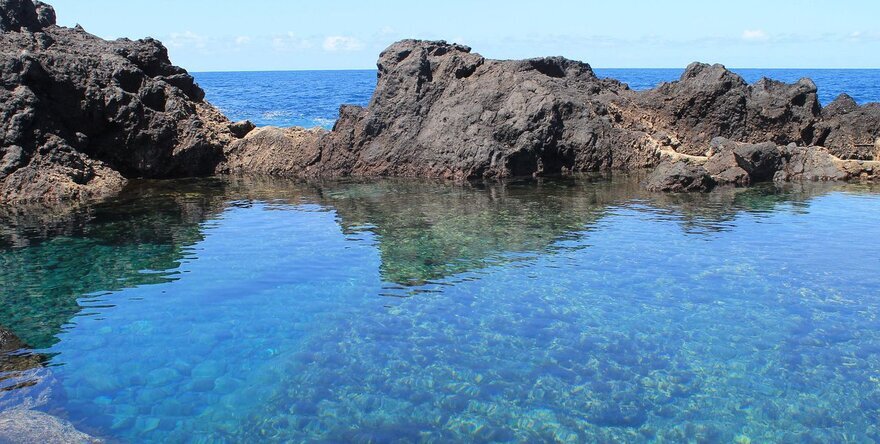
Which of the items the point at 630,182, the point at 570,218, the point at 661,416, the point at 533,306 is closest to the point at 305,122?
the point at 630,182

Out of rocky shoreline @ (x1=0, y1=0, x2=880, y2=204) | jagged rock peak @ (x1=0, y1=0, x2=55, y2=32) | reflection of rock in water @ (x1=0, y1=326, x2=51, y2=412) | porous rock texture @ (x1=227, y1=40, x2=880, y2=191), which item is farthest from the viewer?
porous rock texture @ (x1=227, y1=40, x2=880, y2=191)

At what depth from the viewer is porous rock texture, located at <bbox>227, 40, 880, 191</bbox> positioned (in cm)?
2108

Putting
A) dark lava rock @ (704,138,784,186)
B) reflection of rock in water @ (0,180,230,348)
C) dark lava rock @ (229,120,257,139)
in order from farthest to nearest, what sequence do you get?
dark lava rock @ (229,120,257,139)
dark lava rock @ (704,138,784,186)
reflection of rock in water @ (0,180,230,348)

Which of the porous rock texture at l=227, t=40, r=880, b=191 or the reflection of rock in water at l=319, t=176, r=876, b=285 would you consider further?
the porous rock texture at l=227, t=40, r=880, b=191

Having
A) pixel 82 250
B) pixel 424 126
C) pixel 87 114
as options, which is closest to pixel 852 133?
pixel 424 126

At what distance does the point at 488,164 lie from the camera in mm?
20781

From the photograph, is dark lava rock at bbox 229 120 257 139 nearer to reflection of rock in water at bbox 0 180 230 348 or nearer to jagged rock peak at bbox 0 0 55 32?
reflection of rock in water at bbox 0 180 230 348

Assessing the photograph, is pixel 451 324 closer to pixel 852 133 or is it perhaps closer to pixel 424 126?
pixel 424 126

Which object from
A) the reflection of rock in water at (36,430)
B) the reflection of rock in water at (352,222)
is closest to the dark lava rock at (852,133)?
the reflection of rock in water at (352,222)

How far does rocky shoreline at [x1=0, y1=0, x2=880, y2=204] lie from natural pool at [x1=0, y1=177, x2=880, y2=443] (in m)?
4.00

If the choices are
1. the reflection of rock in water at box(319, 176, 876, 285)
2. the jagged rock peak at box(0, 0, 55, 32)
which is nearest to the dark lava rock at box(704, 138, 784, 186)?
the reflection of rock in water at box(319, 176, 876, 285)

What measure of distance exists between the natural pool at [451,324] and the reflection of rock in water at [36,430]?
21 cm

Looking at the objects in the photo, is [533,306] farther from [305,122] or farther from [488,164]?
[305,122]

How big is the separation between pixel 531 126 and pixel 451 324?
12.6 m
